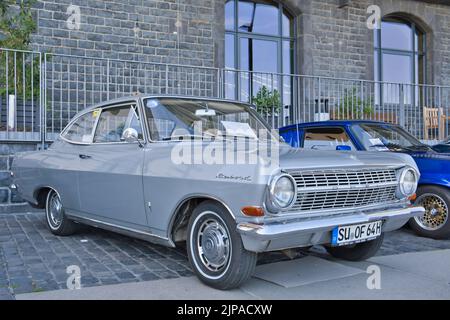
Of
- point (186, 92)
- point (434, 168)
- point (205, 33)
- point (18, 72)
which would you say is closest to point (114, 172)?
point (434, 168)

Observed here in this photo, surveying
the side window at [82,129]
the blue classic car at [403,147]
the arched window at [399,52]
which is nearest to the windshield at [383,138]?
the blue classic car at [403,147]

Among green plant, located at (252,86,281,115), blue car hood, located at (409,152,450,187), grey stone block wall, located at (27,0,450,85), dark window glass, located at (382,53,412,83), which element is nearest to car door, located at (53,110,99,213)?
blue car hood, located at (409,152,450,187)

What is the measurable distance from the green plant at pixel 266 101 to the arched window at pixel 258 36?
2.29 metres

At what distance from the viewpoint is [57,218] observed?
5.82 m

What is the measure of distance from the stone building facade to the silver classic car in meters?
3.50

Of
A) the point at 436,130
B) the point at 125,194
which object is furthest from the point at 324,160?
the point at 436,130

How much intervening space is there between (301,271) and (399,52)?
45.5ft

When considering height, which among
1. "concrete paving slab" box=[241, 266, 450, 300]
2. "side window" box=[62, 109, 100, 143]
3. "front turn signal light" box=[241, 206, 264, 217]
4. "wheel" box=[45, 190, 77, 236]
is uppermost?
"side window" box=[62, 109, 100, 143]

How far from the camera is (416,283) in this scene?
4.00 metres

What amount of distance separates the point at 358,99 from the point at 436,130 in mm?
2630

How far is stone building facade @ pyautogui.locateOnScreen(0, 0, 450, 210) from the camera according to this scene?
36.2 feet

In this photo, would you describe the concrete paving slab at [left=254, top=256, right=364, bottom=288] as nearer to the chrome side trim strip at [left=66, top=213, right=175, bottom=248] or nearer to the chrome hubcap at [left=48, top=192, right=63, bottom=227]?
the chrome side trim strip at [left=66, top=213, right=175, bottom=248]

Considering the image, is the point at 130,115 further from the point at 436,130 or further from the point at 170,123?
the point at 436,130

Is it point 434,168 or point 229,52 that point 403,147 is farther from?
point 229,52
